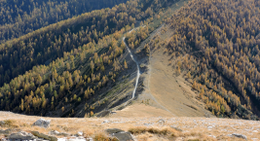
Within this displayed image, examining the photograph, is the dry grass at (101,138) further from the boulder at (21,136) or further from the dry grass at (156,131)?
the boulder at (21,136)

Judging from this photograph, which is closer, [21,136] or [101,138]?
[21,136]

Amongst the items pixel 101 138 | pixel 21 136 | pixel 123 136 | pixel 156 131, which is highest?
pixel 21 136

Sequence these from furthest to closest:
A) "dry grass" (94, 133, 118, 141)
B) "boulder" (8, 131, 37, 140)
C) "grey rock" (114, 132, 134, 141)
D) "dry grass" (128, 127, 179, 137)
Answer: "dry grass" (128, 127, 179, 137) → "grey rock" (114, 132, 134, 141) → "dry grass" (94, 133, 118, 141) → "boulder" (8, 131, 37, 140)

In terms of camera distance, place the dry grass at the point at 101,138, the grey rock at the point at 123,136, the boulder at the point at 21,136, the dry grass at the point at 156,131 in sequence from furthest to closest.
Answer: the dry grass at the point at 156,131 → the grey rock at the point at 123,136 → the dry grass at the point at 101,138 → the boulder at the point at 21,136

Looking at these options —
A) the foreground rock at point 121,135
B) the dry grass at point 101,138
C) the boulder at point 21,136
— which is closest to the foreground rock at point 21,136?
the boulder at point 21,136

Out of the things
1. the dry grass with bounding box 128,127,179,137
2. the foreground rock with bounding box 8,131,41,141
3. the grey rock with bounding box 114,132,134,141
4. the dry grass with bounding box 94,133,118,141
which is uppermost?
the foreground rock with bounding box 8,131,41,141

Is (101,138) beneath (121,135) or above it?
above

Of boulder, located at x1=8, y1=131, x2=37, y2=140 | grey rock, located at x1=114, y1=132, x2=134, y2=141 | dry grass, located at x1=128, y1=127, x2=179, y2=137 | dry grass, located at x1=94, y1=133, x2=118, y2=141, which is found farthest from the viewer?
dry grass, located at x1=128, y1=127, x2=179, y2=137

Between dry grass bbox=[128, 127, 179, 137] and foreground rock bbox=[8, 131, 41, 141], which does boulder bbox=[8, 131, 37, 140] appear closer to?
foreground rock bbox=[8, 131, 41, 141]

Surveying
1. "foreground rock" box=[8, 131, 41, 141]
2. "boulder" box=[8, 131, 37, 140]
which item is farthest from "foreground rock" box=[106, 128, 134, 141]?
"boulder" box=[8, 131, 37, 140]

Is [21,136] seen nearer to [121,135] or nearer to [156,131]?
[121,135]

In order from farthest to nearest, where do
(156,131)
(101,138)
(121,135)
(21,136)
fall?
(156,131), (121,135), (101,138), (21,136)

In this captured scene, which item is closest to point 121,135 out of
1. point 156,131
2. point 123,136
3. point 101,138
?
point 123,136

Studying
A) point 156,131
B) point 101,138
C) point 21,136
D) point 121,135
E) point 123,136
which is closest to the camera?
point 21,136
